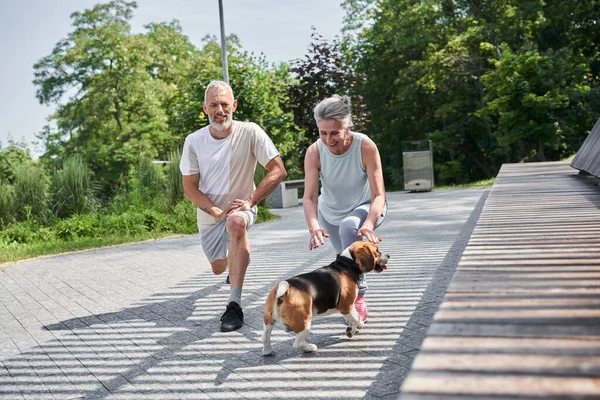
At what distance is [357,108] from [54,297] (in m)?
17.2

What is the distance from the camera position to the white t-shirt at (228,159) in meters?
5.53

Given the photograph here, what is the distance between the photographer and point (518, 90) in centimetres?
2247

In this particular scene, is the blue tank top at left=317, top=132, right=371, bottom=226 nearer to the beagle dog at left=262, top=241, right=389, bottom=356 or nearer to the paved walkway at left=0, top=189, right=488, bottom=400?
the beagle dog at left=262, top=241, right=389, bottom=356

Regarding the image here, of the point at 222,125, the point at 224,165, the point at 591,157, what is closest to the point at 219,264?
the point at 224,165

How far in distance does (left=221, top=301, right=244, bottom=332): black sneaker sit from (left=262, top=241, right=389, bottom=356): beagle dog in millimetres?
823

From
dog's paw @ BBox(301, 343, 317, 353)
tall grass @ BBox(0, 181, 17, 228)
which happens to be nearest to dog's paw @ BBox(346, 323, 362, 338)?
dog's paw @ BBox(301, 343, 317, 353)

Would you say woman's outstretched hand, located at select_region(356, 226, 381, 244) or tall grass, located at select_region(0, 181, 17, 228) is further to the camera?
tall grass, located at select_region(0, 181, 17, 228)

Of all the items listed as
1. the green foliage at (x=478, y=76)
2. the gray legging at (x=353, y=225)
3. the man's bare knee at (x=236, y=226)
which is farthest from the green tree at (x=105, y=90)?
the gray legging at (x=353, y=225)

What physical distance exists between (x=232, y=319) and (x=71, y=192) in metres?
9.51

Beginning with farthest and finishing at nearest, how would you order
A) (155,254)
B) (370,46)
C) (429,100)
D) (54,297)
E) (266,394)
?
(370,46), (429,100), (155,254), (54,297), (266,394)

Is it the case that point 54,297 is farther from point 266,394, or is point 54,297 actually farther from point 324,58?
point 324,58

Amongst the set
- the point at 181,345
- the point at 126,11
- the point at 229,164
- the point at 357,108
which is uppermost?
the point at 126,11

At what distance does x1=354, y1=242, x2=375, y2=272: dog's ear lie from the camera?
4188mm

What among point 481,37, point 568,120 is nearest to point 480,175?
point 481,37
